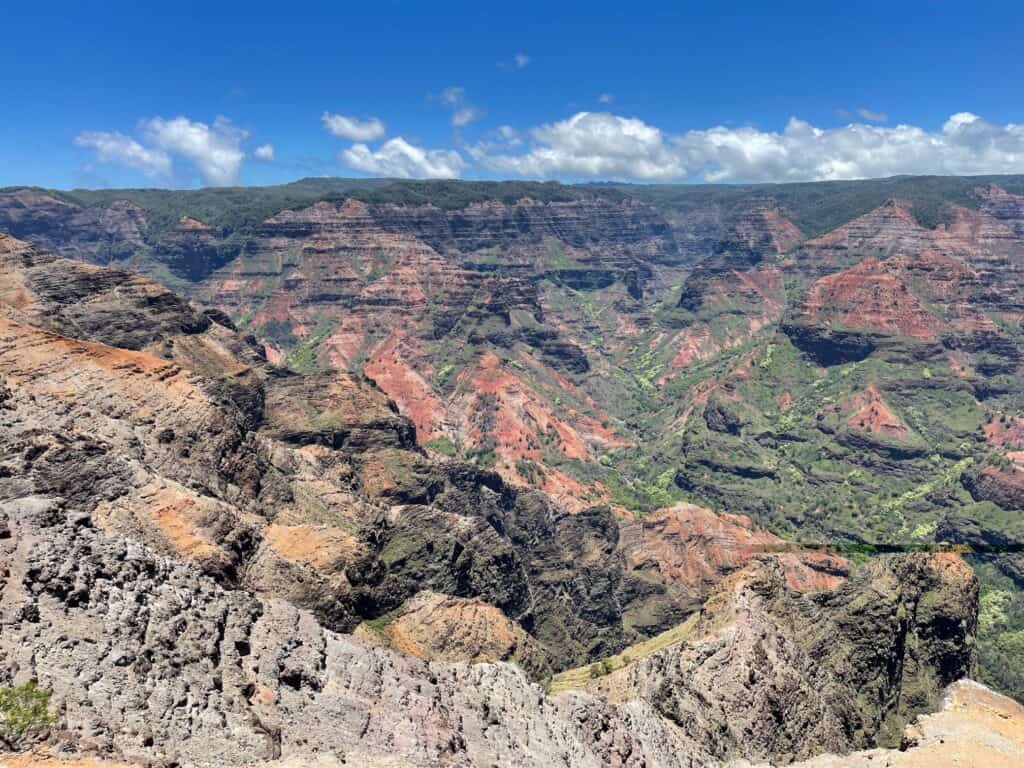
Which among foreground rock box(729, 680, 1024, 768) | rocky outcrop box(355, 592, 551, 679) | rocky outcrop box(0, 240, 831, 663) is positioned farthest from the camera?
rocky outcrop box(355, 592, 551, 679)

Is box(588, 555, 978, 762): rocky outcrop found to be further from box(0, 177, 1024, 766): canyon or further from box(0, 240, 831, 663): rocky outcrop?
box(0, 240, 831, 663): rocky outcrop

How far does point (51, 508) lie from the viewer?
4119 centimetres

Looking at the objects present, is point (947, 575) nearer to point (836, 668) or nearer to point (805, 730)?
point (836, 668)

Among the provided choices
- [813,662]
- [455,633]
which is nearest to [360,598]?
[455,633]

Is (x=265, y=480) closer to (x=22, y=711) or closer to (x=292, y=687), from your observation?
(x=292, y=687)

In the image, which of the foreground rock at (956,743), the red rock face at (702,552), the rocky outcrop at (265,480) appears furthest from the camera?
the red rock face at (702,552)

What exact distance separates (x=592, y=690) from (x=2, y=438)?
5789cm

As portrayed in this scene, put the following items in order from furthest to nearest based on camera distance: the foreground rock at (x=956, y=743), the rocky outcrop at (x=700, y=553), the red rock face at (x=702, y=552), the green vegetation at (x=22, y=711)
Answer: the red rock face at (x=702, y=552)
the rocky outcrop at (x=700, y=553)
the foreground rock at (x=956, y=743)
the green vegetation at (x=22, y=711)

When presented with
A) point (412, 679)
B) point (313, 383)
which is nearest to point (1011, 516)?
point (313, 383)

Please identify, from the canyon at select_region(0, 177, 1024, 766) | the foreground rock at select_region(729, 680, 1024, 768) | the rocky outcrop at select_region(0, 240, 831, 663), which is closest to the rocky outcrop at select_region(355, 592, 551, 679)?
the canyon at select_region(0, 177, 1024, 766)

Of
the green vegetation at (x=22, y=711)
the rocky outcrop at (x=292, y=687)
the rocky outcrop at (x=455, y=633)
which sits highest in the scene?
the green vegetation at (x=22, y=711)

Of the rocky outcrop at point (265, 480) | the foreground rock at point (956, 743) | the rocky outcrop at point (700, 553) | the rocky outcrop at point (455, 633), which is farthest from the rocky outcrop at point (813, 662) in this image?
the rocky outcrop at point (700, 553)

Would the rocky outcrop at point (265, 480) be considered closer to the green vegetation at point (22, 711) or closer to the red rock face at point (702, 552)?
the red rock face at point (702, 552)

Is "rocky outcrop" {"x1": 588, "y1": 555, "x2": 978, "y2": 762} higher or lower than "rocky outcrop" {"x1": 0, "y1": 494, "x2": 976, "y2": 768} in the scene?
lower
